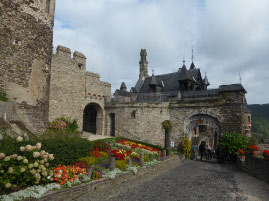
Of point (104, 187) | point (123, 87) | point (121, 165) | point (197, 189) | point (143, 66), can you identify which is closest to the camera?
point (104, 187)

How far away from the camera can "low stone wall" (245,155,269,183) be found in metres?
8.58

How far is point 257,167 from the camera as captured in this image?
30.4 ft

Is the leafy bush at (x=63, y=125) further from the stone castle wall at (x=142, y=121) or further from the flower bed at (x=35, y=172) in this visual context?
the flower bed at (x=35, y=172)

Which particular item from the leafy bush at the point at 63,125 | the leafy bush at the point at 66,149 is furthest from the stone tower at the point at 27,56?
the leafy bush at the point at 66,149

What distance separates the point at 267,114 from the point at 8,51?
72.1 meters

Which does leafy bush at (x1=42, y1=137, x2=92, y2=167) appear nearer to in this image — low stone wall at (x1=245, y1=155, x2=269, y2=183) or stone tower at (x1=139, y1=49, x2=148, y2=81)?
low stone wall at (x1=245, y1=155, x2=269, y2=183)

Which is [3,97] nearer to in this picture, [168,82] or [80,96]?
[80,96]

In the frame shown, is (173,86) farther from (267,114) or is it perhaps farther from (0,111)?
(267,114)

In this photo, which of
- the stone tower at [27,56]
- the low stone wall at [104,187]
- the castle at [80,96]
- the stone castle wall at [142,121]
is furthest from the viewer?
the stone castle wall at [142,121]

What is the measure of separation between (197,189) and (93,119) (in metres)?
16.9

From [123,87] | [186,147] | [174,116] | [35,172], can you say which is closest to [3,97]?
[35,172]

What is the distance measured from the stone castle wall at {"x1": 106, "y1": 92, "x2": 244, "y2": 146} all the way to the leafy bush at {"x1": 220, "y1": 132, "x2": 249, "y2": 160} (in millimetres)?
749

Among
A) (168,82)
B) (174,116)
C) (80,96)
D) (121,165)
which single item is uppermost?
(168,82)

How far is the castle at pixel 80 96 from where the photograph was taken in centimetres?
1013
